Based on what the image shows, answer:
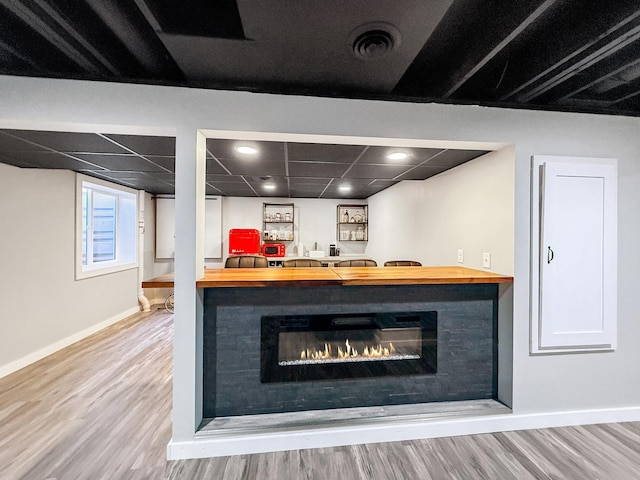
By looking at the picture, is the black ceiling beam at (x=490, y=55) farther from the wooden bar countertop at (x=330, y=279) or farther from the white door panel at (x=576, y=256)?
the wooden bar countertop at (x=330, y=279)

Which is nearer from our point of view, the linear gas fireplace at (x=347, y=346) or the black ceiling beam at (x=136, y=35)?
the black ceiling beam at (x=136, y=35)

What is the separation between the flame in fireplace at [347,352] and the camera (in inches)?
81.7

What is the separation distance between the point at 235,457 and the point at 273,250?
3932 mm

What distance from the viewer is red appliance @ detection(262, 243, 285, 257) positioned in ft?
18.0

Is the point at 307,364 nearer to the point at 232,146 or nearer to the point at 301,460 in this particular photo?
the point at 301,460

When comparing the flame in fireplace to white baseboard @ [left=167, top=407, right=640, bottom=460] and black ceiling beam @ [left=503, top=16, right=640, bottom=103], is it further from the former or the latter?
black ceiling beam @ [left=503, top=16, right=640, bottom=103]

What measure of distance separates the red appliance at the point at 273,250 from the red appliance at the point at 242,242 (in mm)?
174

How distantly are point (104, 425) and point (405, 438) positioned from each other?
2117mm

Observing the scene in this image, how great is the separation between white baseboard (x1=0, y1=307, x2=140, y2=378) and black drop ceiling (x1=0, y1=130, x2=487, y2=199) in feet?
6.55

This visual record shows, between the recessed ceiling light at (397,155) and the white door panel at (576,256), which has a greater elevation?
the recessed ceiling light at (397,155)

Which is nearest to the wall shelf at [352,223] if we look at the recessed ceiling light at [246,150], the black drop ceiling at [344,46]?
the recessed ceiling light at [246,150]

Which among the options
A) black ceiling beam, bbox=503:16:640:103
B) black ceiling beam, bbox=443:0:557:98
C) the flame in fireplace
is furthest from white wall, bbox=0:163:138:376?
black ceiling beam, bbox=503:16:640:103

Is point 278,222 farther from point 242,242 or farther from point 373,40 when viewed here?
point 373,40

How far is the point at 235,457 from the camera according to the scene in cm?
175
